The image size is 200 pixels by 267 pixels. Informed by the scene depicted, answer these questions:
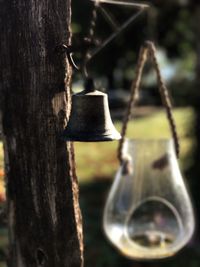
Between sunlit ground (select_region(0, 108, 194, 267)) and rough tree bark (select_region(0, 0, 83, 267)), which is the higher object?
rough tree bark (select_region(0, 0, 83, 267))

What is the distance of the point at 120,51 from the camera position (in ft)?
75.7

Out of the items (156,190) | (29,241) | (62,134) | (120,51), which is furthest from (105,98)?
(120,51)

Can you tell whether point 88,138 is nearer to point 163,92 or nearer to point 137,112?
point 163,92

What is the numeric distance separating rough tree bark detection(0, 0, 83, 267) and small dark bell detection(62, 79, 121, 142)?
94 millimetres

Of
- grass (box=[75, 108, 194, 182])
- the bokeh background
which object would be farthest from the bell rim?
grass (box=[75, 108, 194, 182])

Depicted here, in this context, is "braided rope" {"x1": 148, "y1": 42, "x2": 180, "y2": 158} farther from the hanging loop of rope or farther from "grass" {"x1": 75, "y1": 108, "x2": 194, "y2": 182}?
"grass" {"x1": 75, "y1": 108, "x2": 194, "y2": 182}

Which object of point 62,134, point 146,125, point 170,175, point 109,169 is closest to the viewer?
point 62,134

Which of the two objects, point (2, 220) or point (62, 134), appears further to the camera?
point (2, 220)

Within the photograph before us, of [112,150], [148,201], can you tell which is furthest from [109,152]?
[148,201]

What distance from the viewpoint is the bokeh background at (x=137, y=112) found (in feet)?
19.7

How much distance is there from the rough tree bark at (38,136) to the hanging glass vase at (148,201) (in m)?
0.86

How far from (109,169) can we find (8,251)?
349 inches

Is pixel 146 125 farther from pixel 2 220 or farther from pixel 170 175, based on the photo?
pixel 2 220

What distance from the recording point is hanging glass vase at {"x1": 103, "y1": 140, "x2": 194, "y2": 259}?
3180mm
